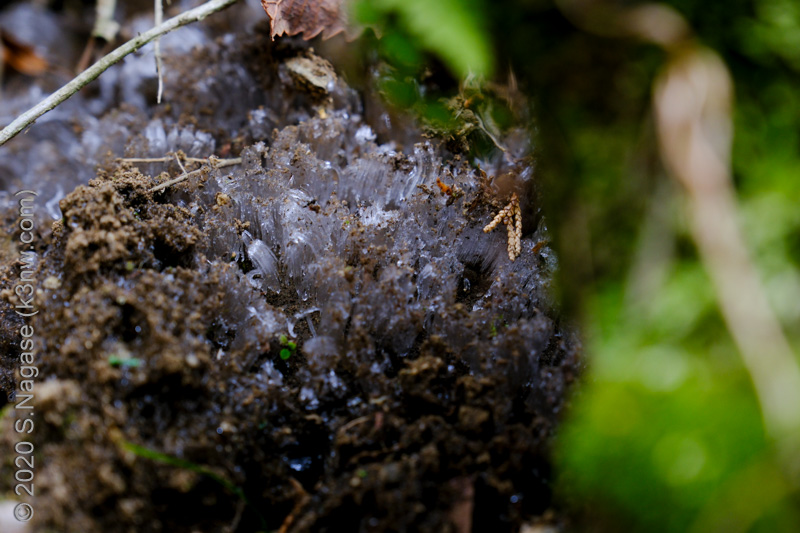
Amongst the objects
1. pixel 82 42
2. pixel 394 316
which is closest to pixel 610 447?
pixel 394 316

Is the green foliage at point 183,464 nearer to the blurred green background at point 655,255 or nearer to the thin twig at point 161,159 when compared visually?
the blurred green background at point 655,255

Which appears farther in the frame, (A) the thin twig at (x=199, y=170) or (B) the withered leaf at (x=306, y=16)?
(B) the withered leaf at (x=306, y=16)

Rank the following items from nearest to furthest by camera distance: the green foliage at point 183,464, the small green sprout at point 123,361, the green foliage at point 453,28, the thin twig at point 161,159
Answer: the green foliage at point 453,28 < the green foliage at point 183,464 < the small green sprout at point 123,361 < the thin twig at point 161,159

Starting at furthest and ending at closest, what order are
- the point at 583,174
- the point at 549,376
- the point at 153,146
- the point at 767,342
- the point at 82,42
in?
the point at 82,42, the point at 153,146, the point at 549,376, the point at 583,174, the point at 767,342

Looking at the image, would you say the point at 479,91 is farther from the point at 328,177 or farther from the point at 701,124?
the point at 701,124

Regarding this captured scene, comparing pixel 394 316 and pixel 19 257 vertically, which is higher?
pixel 19 257

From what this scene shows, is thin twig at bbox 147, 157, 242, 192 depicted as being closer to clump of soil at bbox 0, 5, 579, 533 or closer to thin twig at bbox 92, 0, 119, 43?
clump of soil at bbox 0, 5, 579, 533

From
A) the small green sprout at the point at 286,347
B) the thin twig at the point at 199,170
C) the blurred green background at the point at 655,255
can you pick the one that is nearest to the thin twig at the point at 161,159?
the thin twig at the point at 199,170

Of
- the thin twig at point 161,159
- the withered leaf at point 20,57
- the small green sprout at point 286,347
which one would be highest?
the withered leaf at point 20,57

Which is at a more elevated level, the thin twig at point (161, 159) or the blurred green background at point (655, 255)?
the thin twig at point (161, 159)
